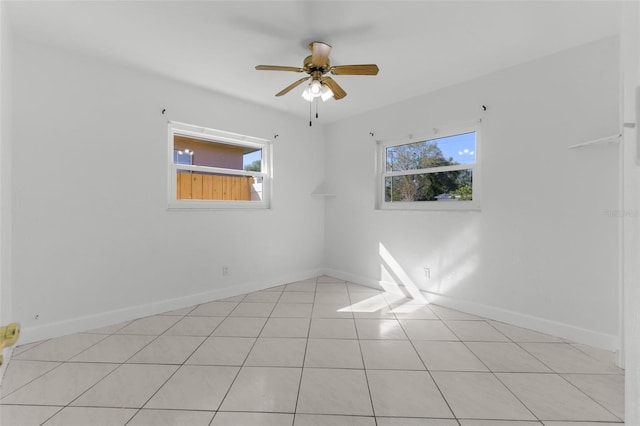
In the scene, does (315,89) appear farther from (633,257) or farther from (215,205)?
(633,257)

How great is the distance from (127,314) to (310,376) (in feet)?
6.58

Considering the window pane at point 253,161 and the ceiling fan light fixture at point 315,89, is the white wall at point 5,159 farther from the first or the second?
the window pane at point 253,161

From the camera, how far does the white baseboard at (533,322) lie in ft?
7.27

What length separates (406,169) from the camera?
3691mm

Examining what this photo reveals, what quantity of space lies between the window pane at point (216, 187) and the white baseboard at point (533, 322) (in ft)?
8.60

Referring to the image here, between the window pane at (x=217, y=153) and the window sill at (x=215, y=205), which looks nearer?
the window sill at (x=215, y=205)

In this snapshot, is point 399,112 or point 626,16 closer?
point 626,16

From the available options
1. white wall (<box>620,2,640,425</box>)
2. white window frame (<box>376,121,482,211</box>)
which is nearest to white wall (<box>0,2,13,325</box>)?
white wall (<box>620,2,640,425</box>)

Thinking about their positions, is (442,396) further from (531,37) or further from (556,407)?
(531,37)

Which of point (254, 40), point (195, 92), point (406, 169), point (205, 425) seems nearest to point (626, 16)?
point (205, 425)

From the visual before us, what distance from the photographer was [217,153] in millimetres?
3535

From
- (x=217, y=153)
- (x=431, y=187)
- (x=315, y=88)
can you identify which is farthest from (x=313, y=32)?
(x=431, y=187)

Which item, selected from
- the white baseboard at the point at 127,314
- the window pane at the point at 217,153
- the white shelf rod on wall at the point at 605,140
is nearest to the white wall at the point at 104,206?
the white baseboard at the point at 127,314

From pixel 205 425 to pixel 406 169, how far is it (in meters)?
3.32
